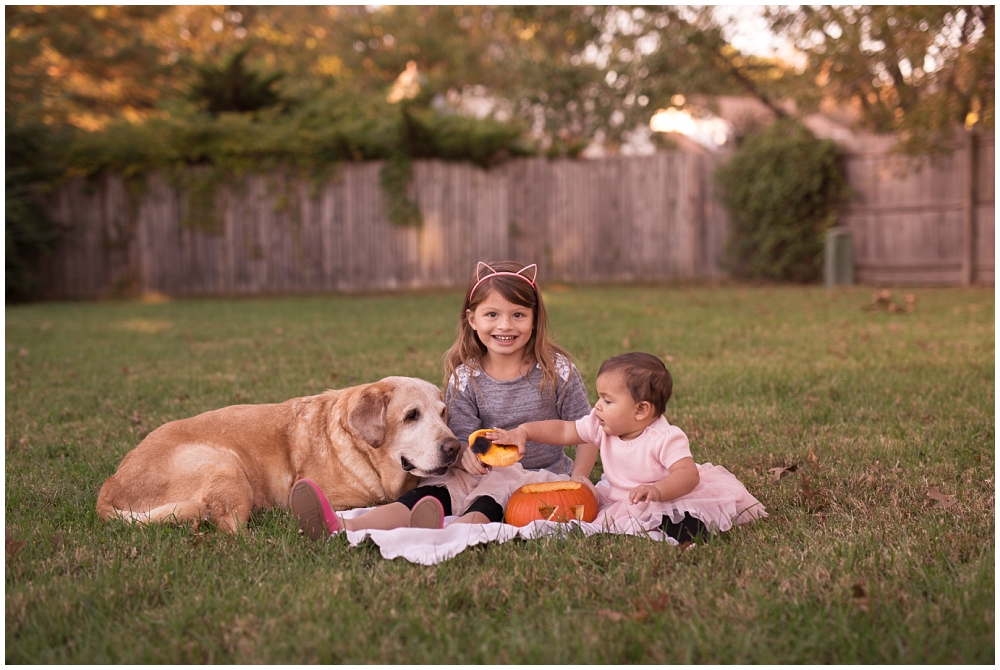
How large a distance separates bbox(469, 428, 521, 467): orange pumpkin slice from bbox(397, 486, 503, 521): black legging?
205 mm

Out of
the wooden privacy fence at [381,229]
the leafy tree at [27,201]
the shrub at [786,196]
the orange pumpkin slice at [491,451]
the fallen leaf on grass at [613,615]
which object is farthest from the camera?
the wooden privacy fence at [381,229]

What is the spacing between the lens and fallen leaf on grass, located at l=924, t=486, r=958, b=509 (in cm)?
346

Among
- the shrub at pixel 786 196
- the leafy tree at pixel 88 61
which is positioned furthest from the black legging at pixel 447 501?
the leafy tree at pixel 88 61

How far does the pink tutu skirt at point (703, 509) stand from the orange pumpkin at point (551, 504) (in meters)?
0.08

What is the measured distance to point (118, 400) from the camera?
20.6 ft

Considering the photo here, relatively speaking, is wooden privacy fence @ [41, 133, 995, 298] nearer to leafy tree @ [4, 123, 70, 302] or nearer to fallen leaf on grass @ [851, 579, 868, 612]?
leafy tree @ [4, 123, 70, 302]

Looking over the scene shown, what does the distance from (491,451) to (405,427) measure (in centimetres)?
43

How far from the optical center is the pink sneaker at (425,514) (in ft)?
11.0

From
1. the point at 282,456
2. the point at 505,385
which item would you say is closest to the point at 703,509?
the point at 505,385

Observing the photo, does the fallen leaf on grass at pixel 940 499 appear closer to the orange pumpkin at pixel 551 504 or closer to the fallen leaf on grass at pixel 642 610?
the orange pumpkin at pixel 551 504

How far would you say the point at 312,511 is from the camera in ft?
10.8

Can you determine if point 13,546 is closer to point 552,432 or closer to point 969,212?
point 552,432

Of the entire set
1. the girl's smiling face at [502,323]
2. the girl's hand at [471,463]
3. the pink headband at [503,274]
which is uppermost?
the pink headband at [503,274]

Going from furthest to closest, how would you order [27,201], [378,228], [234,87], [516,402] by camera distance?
[234,87]
[378,228]
[27,201]
[516,402]
